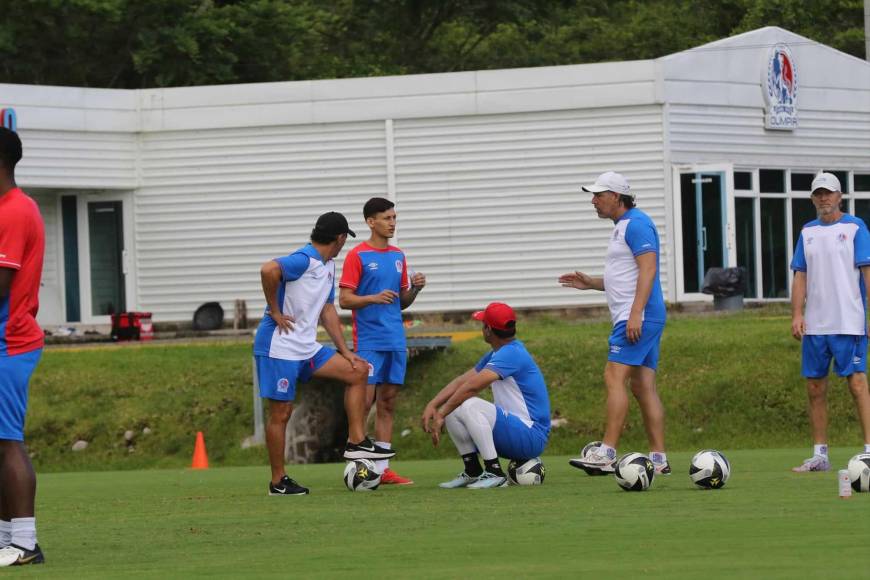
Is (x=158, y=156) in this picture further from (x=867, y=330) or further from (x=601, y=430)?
(x=867, y=330)

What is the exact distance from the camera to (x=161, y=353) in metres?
27.6

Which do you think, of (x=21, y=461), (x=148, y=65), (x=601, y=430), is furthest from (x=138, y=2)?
(x=21, y=461)

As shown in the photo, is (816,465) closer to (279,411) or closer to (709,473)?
(709,473)

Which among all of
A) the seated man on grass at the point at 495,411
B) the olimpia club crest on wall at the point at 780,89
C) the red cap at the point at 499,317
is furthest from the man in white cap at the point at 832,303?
the olimpia club crest on wall at the point at 780,89

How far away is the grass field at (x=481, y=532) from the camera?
7.10m

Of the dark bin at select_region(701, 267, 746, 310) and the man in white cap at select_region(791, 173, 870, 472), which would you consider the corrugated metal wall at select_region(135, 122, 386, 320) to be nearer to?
the dark bin at select_region(701, 267, 746, 310)

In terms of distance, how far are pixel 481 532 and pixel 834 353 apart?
5.10 metres

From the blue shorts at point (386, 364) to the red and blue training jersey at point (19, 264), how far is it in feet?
17.6

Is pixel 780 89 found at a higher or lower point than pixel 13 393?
higher

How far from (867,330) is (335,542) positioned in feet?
19.2

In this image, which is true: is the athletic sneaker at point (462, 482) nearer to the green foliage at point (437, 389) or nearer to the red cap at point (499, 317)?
the red cap at point (499, 317)

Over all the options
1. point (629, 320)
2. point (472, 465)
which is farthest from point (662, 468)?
point (472, 465)

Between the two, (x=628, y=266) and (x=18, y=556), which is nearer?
(x=18, y=556)

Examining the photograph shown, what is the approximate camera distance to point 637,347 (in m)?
12.4
